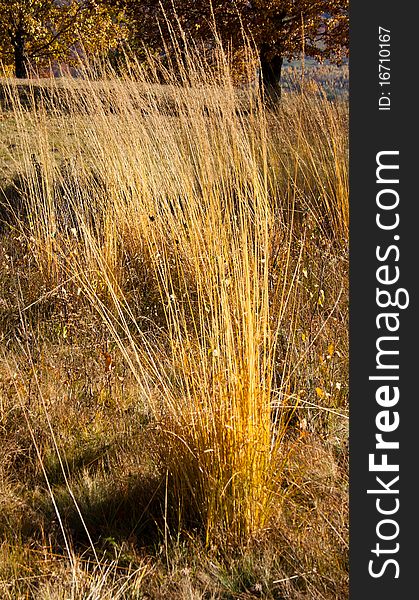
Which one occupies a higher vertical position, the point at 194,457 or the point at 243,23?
the point at 243,23

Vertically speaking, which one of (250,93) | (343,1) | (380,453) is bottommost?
(380,453)

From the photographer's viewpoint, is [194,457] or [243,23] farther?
[243,23]

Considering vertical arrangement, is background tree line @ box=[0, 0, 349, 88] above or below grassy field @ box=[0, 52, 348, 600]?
above

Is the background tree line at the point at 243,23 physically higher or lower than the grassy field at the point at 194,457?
higher

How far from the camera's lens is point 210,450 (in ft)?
6.29

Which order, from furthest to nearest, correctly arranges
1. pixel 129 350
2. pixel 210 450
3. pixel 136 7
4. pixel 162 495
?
pixel 136 7 → pixel 129 350 → pixel 162 495 → pixel 210 450

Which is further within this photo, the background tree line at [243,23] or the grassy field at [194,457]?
the background tree line at [243,23]

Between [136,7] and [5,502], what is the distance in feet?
33.5

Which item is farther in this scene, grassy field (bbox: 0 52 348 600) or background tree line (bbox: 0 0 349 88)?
background tree line (bbox: 0 0 349 88)

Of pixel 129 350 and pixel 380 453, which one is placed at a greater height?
pixel 380 453

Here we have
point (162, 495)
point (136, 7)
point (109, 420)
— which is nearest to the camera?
point (162, 495)

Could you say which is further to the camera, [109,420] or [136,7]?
[136,7]

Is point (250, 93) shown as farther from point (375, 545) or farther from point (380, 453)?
point (375, 545)

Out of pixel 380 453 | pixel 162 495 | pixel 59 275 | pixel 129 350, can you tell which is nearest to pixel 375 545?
pixel 380 453
